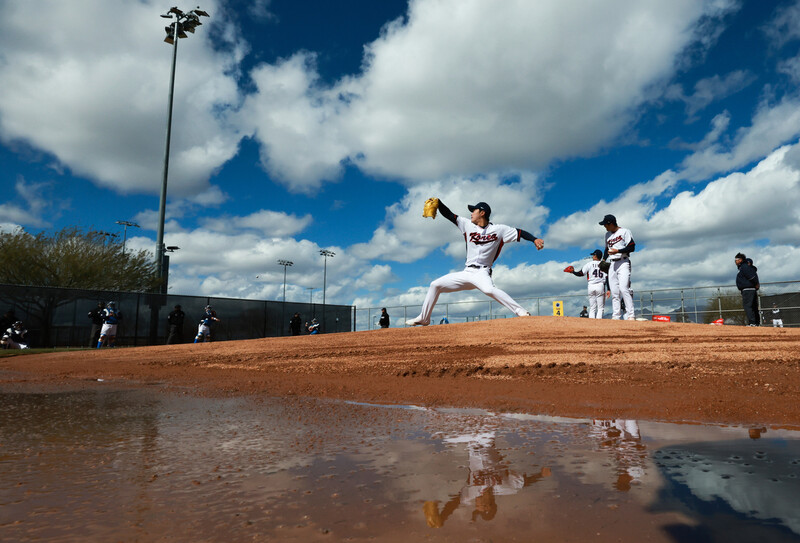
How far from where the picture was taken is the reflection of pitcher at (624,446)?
180 centimetres

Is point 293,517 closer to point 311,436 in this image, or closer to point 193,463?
point 193,463

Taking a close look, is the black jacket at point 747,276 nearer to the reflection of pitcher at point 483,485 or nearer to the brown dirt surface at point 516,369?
the brown dirt surface at point 516,369

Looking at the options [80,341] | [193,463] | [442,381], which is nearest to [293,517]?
[193,463]

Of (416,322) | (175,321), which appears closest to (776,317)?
(416,322)

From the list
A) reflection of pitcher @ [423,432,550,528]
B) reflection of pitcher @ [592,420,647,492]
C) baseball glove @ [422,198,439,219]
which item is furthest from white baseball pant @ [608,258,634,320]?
reflection of pitcher @ [423,432,550,528]

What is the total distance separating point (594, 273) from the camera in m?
12.2

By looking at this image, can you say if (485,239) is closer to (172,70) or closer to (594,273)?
(594,273)

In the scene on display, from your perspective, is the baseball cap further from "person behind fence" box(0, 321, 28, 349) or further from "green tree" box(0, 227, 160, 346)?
"green tree" box(0, 227, 160, 346)

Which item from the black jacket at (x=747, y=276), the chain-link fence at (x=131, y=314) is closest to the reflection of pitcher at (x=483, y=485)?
the black jacket at (x=747, y=276)

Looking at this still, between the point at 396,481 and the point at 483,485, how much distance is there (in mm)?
335

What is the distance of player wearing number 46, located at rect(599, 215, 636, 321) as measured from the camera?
9.12 metres

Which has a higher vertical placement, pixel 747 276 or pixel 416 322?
pixel 747 276

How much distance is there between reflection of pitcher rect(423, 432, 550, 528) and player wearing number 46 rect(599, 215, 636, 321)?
782 cm

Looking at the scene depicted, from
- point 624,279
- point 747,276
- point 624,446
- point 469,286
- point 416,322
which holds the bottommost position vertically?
point 624,446
